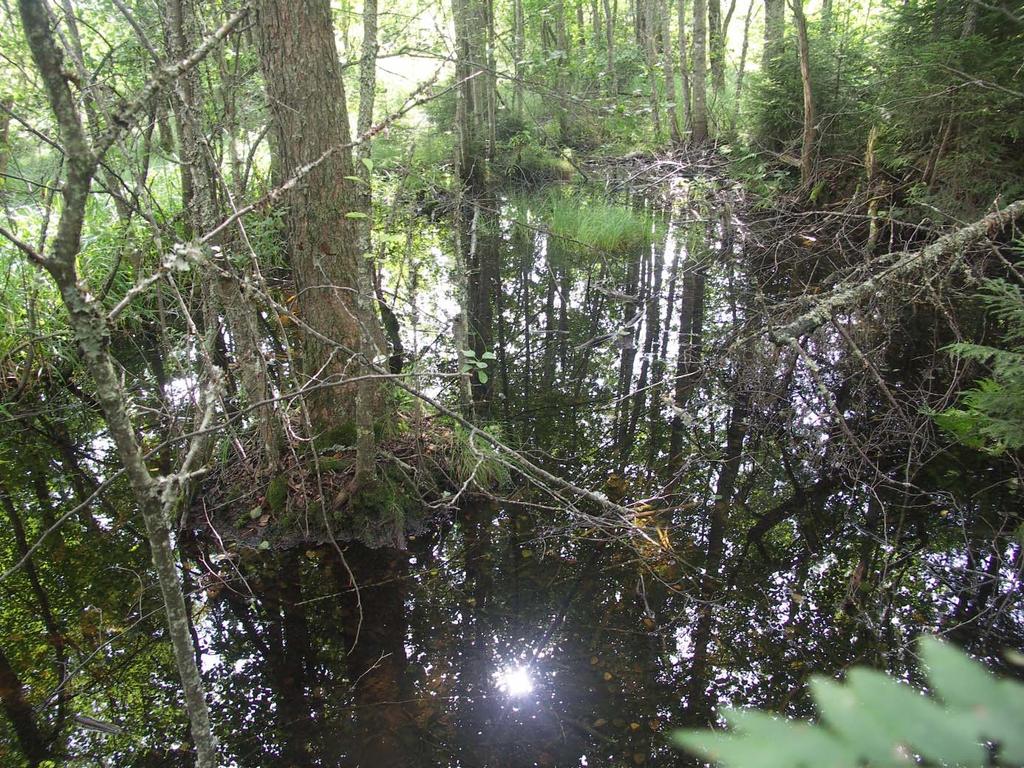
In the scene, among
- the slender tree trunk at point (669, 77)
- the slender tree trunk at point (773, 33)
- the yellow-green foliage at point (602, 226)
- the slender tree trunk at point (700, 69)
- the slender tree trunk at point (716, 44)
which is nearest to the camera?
the yellow-green foliage at point (602, 226)

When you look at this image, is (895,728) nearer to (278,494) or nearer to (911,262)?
(278,494)

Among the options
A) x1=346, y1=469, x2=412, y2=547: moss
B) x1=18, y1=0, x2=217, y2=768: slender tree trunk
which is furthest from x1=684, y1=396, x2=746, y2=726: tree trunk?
x1=18, y1=0, x2=217, y2=768: slender tree trunk

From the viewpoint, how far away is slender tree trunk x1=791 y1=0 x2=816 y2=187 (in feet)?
24.1

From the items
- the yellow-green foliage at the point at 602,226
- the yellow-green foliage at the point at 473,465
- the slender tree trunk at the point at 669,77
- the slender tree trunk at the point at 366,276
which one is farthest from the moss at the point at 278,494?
the slender tree trunk at the point at 669,77

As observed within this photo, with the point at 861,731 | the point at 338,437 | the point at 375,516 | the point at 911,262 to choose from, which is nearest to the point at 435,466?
the point at 375,516

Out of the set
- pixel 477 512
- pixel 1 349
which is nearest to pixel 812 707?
pixel 477 512

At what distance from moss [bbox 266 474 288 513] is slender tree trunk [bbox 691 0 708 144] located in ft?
30.8

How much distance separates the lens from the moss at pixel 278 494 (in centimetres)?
414

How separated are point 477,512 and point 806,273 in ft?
17.8

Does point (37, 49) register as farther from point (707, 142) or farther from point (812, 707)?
point (707, 142)

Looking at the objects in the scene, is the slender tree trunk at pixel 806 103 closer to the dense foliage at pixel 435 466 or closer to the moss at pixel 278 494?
the dense foliage at pixel 435 466

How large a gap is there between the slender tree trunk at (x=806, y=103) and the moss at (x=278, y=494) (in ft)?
24.2

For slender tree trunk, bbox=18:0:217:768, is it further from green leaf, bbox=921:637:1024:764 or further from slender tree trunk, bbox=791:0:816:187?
slender tree trunk, bbox=791:0:816:187

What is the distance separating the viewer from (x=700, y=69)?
1036cm
